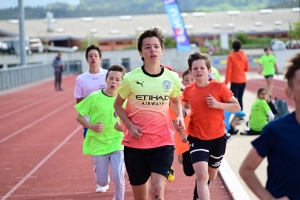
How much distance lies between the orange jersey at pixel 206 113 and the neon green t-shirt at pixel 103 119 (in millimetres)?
1190

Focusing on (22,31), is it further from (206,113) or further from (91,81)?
(206,113)

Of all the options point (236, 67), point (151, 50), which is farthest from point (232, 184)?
point (236, 67)

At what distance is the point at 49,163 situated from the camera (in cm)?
1252

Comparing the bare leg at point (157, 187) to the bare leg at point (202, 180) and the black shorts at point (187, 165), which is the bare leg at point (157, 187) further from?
the black shorts at point (187, 165)

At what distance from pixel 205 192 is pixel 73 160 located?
5830 mm

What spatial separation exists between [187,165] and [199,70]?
1.27 metres

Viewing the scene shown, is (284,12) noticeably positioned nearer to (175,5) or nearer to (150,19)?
(150,19)

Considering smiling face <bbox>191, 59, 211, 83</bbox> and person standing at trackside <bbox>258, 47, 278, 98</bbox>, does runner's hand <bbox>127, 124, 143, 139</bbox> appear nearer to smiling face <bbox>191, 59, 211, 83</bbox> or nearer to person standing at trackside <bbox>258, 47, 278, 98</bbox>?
smiling face <bbox>191, 59, 211, 83</bbox>

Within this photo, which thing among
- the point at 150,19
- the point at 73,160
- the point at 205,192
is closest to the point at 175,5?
the point at 73,160

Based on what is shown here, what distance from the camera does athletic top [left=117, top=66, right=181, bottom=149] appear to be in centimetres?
648

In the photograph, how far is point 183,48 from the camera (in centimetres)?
3453

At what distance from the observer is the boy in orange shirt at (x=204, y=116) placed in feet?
24.1

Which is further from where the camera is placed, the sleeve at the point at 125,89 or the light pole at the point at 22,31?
the light pole at the point at 22,31

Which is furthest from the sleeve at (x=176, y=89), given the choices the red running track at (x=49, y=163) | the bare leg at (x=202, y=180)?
the red running track at (x=49, y=163)
